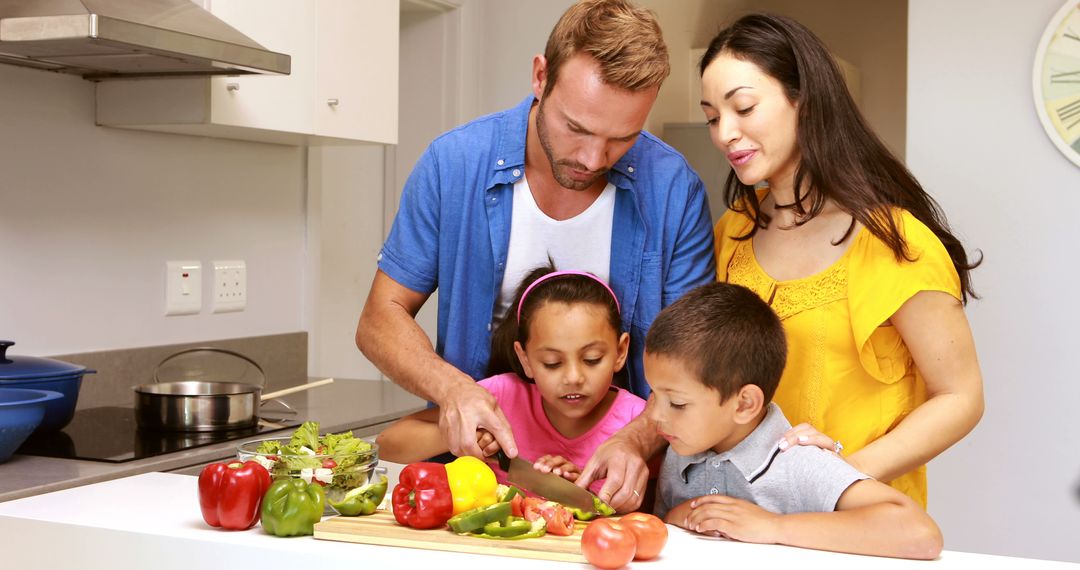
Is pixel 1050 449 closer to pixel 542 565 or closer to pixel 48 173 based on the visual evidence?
pixel 542 565

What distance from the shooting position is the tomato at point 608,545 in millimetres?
1221

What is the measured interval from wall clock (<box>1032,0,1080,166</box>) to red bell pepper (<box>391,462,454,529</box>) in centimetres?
253

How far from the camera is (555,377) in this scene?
6.12ft

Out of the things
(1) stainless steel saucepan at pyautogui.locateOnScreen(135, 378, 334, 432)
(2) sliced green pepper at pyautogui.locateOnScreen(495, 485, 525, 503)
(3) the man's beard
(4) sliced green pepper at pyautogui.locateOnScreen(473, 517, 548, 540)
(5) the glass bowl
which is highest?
(3) the man's beard

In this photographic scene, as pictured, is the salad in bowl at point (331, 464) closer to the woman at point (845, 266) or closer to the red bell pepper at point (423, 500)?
the red bell pepper at point (423, 500)

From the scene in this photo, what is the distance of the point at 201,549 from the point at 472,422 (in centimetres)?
45

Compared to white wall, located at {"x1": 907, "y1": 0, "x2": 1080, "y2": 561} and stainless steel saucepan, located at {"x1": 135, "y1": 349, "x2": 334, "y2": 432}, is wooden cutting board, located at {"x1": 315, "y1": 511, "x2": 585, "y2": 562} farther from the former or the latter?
white wall, located at {"x1": 907, "y1": 0, "x2": 1080, "y2": 561}

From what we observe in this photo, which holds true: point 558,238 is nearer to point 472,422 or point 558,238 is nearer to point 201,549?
point 472,422

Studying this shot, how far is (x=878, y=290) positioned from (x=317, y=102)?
182 centimetres

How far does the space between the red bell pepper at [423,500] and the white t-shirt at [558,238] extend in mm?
695

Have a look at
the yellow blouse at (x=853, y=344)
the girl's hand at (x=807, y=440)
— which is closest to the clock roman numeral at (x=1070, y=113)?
the yellow blouse at (x=853, y=344)

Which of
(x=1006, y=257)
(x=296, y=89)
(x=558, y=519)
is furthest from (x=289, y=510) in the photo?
(x=1006, y=257)

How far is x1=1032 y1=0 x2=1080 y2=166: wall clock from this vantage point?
126 inches

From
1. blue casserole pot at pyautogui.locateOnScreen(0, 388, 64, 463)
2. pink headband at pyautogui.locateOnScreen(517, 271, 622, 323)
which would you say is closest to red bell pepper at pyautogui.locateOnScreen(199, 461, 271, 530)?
pink headband at pyautogui.locateOnScreen(517, 271, 622, 323)
